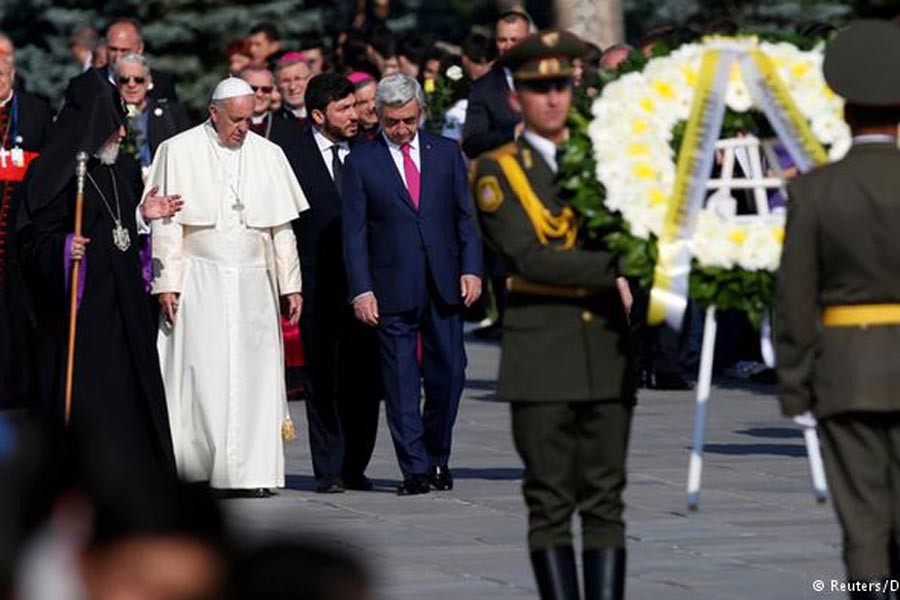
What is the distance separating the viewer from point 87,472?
10.5ft

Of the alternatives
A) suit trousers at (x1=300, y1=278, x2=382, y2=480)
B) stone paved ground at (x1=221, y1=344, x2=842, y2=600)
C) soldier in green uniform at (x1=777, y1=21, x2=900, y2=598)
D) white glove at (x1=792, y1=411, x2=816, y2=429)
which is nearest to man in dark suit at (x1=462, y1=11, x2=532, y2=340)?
stone paved ground at (x1=221, y1=344, x2=842, y2=600)

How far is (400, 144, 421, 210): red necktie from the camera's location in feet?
41.0

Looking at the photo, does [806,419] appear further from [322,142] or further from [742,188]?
[322,142]

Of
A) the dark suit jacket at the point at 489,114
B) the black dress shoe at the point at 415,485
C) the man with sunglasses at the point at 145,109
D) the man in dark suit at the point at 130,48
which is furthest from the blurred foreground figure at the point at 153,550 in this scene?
the man in dark suit at the point at 130,48

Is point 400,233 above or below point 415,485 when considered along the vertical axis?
above

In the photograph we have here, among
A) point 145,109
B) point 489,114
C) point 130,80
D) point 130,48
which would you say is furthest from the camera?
point 130,48

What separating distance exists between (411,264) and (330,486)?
3.93 feet

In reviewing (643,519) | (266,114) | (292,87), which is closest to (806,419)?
(643,519)

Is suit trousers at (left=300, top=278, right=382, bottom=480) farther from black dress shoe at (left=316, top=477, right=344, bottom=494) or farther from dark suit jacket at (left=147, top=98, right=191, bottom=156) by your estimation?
dark suit jacket at (left=147, top=98, right=191, bottom=156)

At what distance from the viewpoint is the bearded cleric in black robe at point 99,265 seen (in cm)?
1259

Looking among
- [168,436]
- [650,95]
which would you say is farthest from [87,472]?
[168,436]

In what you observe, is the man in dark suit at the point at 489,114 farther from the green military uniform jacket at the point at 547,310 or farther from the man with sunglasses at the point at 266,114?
the green military uniform jacket at the point at 547,310

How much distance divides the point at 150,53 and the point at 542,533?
88.5ft

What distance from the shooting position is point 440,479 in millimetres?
12562
